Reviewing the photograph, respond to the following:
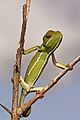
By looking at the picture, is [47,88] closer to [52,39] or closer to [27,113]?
[27,113]

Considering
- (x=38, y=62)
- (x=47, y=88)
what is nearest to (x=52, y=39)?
(x=38, y=62)

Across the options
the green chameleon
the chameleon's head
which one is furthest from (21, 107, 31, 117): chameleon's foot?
the chameleon's head

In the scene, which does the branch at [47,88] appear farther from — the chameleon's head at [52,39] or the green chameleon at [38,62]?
the chameleon's head at [52,39]

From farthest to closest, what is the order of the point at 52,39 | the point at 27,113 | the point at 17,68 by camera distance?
the point at 52,39 < the point at 27,113 < the point at 17,68

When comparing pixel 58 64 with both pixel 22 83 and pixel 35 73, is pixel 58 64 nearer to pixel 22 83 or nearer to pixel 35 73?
pixel 35 73

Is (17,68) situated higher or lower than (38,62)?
higher

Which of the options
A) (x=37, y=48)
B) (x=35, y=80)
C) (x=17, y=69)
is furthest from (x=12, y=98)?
(x=37, y=48)

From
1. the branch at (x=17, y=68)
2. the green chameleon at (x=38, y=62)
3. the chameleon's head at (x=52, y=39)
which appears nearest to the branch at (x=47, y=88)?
the branch at (x=17, y=68)

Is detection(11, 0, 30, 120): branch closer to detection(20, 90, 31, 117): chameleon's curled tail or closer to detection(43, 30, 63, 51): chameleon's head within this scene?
detection(20, 90, 31, 117): chameleon's curled tail
